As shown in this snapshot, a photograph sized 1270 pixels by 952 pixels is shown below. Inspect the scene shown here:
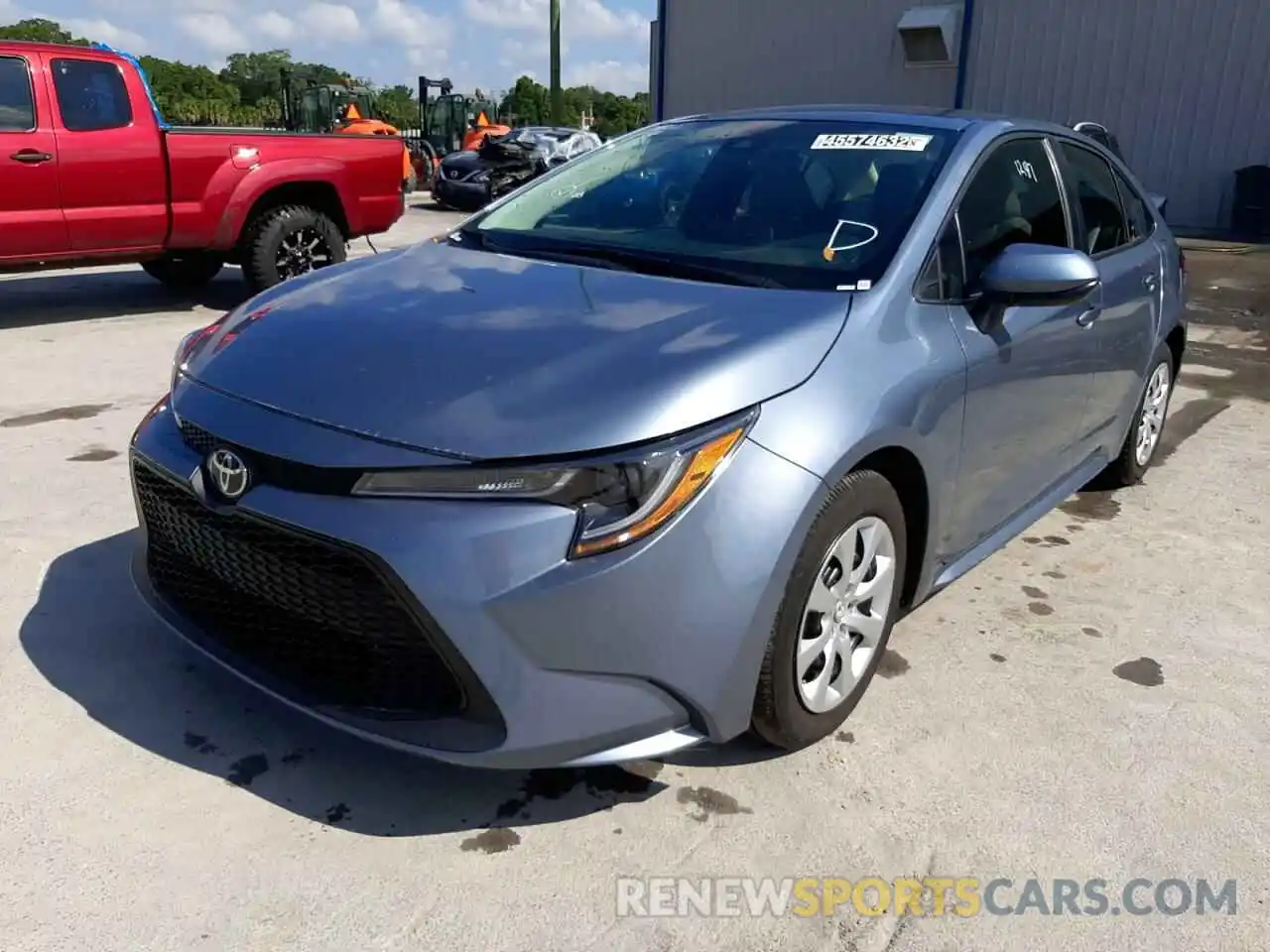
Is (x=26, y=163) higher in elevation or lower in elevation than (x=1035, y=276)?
higher

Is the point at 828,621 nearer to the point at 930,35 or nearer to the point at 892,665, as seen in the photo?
the point at 892,665

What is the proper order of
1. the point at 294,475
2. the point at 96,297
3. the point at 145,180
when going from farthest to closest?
the point at 96,297, the point at 145,180, the point at 294,475

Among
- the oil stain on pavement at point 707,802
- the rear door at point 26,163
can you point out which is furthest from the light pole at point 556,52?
the oil stain on pavement at point 707,802

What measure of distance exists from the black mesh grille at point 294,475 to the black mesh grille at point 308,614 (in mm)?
91

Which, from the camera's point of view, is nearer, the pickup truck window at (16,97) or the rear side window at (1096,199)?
the rear side window at (1096,199)

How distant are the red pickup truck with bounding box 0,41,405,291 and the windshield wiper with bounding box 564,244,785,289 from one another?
531 centimetres

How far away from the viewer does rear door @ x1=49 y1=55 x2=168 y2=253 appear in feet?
22.8

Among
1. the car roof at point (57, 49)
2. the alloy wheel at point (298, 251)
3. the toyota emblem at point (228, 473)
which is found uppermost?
the car roof at point (57, 49)

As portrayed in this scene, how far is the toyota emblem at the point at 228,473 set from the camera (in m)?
2.22

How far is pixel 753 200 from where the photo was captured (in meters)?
3.17

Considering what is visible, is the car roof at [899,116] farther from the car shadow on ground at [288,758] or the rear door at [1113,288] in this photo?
the car shadow on ground at [288,758]

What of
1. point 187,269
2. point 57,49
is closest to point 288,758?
point 57,49

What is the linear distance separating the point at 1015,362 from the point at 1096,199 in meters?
1.27

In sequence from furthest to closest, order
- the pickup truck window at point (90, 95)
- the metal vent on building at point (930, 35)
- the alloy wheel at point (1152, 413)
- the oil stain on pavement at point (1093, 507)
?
1. the metal vent on building at point (930, 35)
2. the pickup truck window at point (90, 95)
3. the alloy wheel at point (1152, 413)
4. the oil stain on pavement at point (1093, 507)
